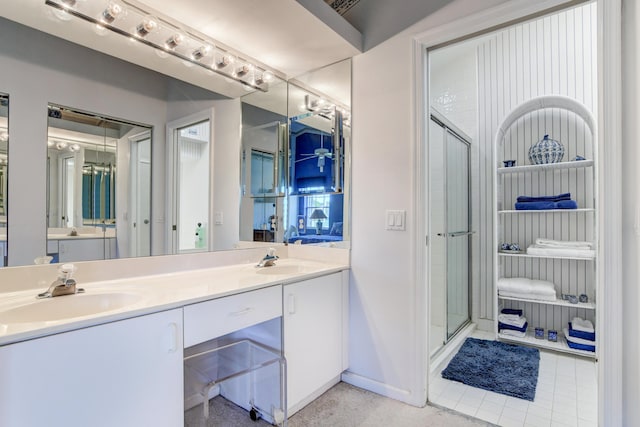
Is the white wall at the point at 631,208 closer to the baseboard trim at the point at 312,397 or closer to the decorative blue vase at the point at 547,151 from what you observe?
the baseboard trim at the point at 312,397

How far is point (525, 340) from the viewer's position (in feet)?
8.69

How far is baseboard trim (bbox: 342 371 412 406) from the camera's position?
1.82 meters

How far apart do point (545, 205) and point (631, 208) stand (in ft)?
4.74

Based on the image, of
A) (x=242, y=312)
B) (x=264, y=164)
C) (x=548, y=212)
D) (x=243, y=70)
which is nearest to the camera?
(x=242, y=312)

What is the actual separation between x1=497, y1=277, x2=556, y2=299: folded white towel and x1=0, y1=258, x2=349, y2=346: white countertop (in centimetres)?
162

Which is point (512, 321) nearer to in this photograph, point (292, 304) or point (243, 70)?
point (292, 304)

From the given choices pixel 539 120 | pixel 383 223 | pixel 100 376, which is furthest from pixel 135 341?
pixel 539 120

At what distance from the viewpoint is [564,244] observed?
258 centimetres

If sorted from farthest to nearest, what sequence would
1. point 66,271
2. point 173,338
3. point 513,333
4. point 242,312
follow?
point 513,333 < point 242,312 < point 66,271 < point 173,338

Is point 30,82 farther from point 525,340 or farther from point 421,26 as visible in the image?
point 525,340

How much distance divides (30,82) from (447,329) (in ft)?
9.65

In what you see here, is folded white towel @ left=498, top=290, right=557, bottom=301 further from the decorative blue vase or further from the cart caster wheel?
the cart caster wheel

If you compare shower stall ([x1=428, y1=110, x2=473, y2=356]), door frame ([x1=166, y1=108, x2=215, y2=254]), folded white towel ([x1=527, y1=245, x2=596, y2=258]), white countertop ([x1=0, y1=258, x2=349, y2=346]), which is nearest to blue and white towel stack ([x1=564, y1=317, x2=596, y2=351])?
folded white towel ([x1=527, y1=245, x2=596, y2=258])

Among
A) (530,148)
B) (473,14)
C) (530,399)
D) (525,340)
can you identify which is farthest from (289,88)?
(525,340)
